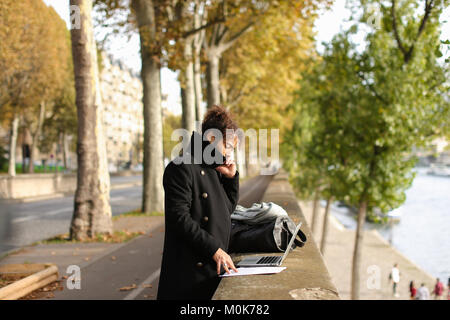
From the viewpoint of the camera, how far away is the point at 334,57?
17016mm

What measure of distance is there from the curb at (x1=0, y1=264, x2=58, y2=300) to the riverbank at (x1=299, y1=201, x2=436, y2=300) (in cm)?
1590

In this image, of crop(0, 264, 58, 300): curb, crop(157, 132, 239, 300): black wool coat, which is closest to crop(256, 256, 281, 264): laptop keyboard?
crop(157, 132, 239, 300): black wool coat

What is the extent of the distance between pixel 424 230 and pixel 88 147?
63809 millimetres

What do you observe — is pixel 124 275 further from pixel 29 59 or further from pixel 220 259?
pixel 29 59

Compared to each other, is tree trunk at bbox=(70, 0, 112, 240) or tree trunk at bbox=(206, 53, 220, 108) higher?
tree trunk at bbox=(206, 53, 220, 108)

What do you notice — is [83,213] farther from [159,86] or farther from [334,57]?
[334,57]

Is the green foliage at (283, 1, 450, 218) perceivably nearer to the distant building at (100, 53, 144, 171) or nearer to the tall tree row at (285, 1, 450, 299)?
the tall tree row at (285, 1, 450, 299)

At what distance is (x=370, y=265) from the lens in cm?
2973

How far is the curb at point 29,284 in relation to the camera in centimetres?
642

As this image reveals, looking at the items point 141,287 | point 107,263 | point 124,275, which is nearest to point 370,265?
point 107,263

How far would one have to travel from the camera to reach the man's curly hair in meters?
3.32

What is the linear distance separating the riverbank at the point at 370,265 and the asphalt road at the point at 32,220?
11.6 meters
